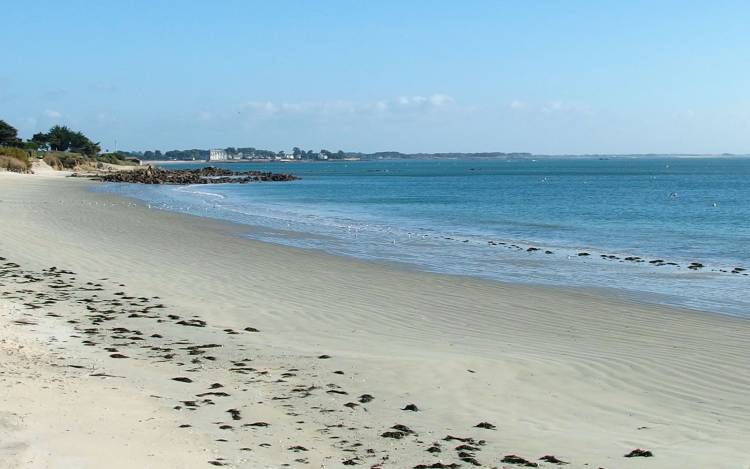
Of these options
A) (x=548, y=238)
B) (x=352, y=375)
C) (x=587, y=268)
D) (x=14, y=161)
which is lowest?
(x=548, y=238)

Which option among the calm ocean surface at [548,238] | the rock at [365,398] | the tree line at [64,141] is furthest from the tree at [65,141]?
the rock at [365,398]

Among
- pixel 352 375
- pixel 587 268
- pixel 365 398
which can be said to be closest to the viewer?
pixel 365 398

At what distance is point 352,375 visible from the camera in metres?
8.70

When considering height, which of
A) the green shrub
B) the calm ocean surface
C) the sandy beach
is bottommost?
the calm ocean surface

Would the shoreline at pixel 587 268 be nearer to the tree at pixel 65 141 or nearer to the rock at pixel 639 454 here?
the rock at pixel 639 454

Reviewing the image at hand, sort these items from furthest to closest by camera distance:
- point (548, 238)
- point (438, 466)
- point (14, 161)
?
point (14, 161)
point (548, 238)
point (438, 466)

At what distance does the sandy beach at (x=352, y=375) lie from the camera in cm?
627

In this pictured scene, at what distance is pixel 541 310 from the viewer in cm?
1352

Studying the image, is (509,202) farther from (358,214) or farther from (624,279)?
(624,279)

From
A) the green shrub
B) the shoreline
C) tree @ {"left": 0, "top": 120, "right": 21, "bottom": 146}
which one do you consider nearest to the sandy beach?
the shoreline

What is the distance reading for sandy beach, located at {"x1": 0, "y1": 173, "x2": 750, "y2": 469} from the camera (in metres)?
6.27

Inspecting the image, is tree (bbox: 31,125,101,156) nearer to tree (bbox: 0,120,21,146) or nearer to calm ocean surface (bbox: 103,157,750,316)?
tree (bbox: 0,120,21,146)

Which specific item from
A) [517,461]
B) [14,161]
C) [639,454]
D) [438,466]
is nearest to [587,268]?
[639,454]

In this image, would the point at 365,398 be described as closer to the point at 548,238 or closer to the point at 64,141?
the point at 548,238
